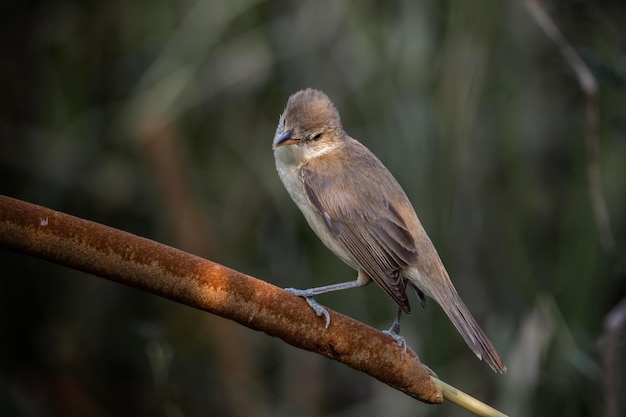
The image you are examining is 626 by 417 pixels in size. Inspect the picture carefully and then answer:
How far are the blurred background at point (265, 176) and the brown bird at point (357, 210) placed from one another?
68 centimetres

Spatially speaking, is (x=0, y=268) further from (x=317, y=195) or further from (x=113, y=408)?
(x=317, y=195)

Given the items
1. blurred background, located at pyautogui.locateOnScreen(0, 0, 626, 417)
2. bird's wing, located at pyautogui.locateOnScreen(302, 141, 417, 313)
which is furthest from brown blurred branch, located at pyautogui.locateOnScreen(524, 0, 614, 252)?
bird's wing, located at pyautogui.locateOnScreen(302, 141, 417, 313)

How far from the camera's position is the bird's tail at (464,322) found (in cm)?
337

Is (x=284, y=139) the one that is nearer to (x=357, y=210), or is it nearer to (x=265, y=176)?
(x=357, y=210)

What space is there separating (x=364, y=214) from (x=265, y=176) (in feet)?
6.60

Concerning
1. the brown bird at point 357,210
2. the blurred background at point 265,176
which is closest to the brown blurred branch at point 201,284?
the brown bird at point 357,210

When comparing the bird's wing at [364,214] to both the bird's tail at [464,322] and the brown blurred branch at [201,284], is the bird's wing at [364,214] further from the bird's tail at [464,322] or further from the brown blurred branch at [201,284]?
the brown blurred branch at [201,284]

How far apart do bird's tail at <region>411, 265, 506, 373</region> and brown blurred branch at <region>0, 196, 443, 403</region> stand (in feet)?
3.04

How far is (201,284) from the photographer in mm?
2191

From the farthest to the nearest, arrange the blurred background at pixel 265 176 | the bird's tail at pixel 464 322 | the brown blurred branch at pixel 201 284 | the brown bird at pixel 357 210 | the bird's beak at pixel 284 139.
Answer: the blurred background at pixel 265 176, the bird's beak at pixel 284 139, the brown bird at pixel 357 210, the bird's tail at pixel 464 322, the brown blurred branch at pixel 201 284

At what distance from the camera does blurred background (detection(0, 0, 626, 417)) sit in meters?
4.87

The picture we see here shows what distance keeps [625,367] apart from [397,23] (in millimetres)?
2527

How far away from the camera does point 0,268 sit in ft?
18.6

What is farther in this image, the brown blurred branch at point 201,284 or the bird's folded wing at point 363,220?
the bird's folded wing at point 363,220
